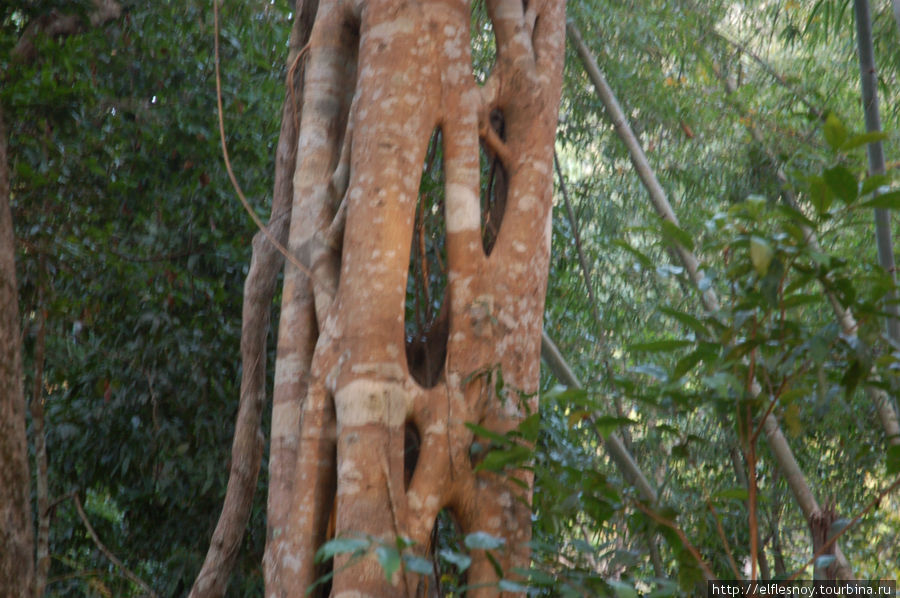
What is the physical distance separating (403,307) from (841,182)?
0.96 metres

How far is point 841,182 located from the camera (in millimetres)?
1166

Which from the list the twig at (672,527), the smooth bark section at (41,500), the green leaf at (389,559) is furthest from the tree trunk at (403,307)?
the smooth bark section at (41,500)

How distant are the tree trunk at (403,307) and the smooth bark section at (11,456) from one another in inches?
23.2

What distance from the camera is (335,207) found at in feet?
7.30

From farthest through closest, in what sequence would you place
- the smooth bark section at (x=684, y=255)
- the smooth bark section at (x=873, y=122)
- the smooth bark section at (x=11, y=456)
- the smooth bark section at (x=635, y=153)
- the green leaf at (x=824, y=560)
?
1. the smooth bark section at (x=635, y=153)
2. the smooth bark section at (x=684, y=255)
3. the smooth bark section at (x=873, y=122)
4. the smooth bark section at (x=11, y=456)
5. the green leaf at (x=824, y=560)

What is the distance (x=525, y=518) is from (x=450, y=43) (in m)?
1.10

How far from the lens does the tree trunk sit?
180 centimetres

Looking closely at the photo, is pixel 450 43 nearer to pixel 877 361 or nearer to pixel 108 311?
pixel 877 361

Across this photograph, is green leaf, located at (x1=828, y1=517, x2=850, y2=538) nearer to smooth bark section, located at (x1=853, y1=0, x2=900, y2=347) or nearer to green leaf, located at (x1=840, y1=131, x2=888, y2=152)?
green leaf, located at (x1=840, y1=131, x2=888, y2=152)

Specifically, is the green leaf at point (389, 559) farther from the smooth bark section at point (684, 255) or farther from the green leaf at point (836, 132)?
the smooth bark section at point (684, 255)

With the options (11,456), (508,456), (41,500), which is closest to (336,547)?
(508,456)

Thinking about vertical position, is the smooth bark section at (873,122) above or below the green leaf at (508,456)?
above

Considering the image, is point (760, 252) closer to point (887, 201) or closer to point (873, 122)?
point (887, 201)

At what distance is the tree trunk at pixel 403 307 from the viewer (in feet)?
5.92
